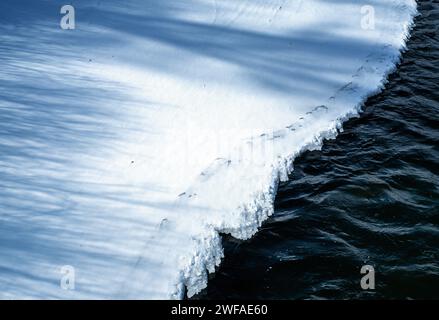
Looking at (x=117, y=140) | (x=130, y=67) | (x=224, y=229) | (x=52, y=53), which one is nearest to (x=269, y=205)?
(x=224, y=229)

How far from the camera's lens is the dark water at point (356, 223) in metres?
3.62

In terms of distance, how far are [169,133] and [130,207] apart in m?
1.04

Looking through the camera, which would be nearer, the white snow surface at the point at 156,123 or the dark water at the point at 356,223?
the white snow surface at the point at 156,123

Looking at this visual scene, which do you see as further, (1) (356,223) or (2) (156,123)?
(2) (156,123)

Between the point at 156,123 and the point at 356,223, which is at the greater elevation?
the point at 156,123

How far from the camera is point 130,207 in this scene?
12.5 ft

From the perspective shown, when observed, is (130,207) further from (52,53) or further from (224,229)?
(52,53)

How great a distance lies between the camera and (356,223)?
4.15 metres

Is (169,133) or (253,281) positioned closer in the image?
(253,281)

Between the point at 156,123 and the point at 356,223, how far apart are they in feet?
6.59

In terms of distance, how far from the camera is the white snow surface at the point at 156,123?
11.3 ft

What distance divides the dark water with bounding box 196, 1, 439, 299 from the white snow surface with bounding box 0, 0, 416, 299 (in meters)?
0.18

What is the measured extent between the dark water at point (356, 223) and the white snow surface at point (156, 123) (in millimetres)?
177

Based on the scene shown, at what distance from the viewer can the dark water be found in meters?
3.62
